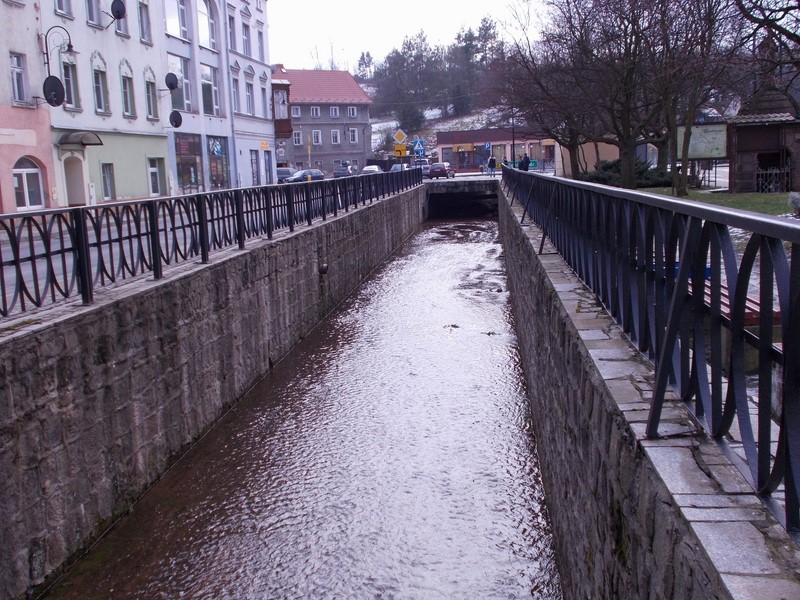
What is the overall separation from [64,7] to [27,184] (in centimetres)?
544

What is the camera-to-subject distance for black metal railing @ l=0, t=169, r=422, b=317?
5.82 metres

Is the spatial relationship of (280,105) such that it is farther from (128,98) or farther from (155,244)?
(155,244)

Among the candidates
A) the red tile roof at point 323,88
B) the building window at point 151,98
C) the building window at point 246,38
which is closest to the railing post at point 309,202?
the building window at point 151,98

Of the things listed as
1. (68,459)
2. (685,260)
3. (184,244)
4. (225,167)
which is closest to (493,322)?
(184,244)

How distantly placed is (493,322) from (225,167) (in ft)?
77.9

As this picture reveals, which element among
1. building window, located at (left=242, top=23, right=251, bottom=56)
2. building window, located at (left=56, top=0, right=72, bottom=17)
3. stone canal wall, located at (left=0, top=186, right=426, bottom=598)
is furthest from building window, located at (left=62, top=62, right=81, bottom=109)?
building window, located at (left=242, top=23, right=251, bottom=56)

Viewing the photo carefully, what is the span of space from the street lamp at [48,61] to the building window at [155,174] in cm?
551

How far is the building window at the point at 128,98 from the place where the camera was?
2670 cm

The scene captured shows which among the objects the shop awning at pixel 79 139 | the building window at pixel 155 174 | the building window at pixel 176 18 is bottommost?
the building window at pixel 155 174

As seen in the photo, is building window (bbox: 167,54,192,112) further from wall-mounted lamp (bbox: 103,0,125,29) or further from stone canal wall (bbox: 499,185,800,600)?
stone canal wall (bbox: 499,185,800,600)

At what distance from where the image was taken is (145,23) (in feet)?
92.7

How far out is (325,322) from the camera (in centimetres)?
1476

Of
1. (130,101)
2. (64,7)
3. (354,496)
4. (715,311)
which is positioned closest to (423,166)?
(130,101)

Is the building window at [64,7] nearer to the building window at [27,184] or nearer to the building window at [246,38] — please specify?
the building window at [27,184]
